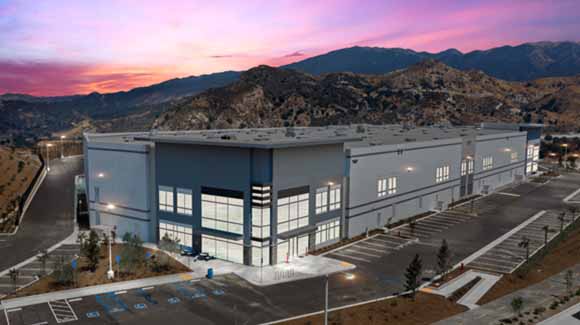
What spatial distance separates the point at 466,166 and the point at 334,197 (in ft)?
127

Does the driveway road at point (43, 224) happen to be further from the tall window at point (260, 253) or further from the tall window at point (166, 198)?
the tall window at point (260, 253)

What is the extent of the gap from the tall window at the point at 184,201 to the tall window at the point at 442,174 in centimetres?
4036

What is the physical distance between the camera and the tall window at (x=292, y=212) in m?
45.1

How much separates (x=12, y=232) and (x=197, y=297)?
33461 mm

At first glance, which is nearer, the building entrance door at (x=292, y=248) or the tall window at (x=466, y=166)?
the building entrance door at (x=292, y=248)

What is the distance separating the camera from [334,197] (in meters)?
51.9

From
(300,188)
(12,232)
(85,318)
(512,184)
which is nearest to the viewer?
(85,318)

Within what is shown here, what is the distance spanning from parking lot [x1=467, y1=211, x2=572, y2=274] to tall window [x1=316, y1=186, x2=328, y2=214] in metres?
15.5

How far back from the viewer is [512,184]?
98062 mm

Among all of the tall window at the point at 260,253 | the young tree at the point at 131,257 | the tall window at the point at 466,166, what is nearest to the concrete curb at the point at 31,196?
the young tree at the point at 131,257

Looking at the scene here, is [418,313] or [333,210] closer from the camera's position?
[418,313]

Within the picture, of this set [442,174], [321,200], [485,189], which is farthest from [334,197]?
[485,189]

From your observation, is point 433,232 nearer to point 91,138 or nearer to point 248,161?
point 248,161

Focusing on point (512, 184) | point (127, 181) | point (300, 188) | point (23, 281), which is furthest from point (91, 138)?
point (512, 184)
